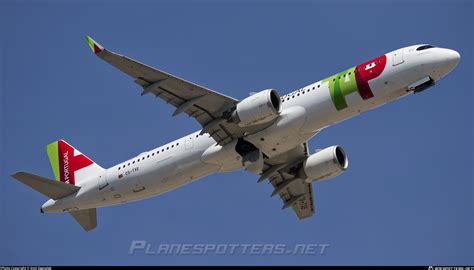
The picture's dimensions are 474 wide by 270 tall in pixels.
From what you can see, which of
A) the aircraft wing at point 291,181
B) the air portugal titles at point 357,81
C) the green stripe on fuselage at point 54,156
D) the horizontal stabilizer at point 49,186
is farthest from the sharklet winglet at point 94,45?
the green stripe on fuselage at point 54,156

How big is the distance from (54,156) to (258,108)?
1764 cm

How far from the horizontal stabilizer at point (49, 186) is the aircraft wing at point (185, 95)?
9.98 meters

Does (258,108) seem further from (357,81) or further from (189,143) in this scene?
(189,143)

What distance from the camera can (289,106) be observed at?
145ft

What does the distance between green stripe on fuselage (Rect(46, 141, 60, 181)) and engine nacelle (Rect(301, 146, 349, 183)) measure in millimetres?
16262

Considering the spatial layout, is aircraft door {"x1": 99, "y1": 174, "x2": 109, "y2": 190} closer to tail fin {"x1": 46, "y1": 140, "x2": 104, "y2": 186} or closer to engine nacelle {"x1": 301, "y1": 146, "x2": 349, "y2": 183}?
tail fin {"x1": 46, "y1": 140, "x2": 104, "y2": 186}

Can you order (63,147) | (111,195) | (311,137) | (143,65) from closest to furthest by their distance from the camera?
(143,65), (311,137), (111,195), (63,147)

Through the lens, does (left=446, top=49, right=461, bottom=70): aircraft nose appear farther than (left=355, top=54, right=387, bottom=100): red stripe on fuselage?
No

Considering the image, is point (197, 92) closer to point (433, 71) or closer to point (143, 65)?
point (143, 65)

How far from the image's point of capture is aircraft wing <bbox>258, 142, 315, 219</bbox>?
50.2 metres

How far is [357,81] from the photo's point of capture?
43000 mm

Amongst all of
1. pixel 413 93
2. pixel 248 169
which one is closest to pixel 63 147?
pixel 248 169

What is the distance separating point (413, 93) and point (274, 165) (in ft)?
35.6

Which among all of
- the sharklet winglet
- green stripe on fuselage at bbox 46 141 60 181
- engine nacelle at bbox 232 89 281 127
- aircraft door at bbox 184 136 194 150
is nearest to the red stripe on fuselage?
engine nacelle at bbox 232 89 281 127
